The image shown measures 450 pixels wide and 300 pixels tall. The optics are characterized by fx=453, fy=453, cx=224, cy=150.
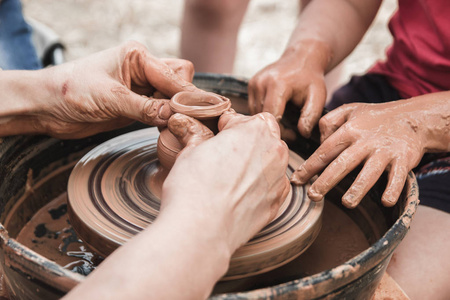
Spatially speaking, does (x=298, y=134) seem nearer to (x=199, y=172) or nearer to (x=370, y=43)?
(x=199, y=172)

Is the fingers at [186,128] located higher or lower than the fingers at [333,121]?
higher

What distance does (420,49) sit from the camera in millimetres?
1683

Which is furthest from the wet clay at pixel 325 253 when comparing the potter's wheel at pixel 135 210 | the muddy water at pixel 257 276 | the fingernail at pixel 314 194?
→ the fingernail at pixel 314 194

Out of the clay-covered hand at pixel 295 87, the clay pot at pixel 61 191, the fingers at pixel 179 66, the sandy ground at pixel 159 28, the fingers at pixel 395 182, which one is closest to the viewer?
the clay pot at pixel 61 191

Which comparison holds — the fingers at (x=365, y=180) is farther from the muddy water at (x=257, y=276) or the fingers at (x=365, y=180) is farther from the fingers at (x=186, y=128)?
the fingers at (x=186, y=128)

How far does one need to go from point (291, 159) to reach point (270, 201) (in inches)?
18.1

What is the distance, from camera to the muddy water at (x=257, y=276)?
1256 millimetres

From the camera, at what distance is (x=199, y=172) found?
89 cm

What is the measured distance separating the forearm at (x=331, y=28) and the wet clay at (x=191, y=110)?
0.58 meters

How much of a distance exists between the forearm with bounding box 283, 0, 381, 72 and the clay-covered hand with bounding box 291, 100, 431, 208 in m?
0.40

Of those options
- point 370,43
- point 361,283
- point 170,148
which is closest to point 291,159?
point 170,148

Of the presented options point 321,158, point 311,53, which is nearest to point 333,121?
point 321,158

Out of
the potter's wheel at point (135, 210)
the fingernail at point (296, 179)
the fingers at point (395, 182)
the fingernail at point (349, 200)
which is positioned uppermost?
the fingers at point (395, 182)

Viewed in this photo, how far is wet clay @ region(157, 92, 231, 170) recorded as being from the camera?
44.8 inches
